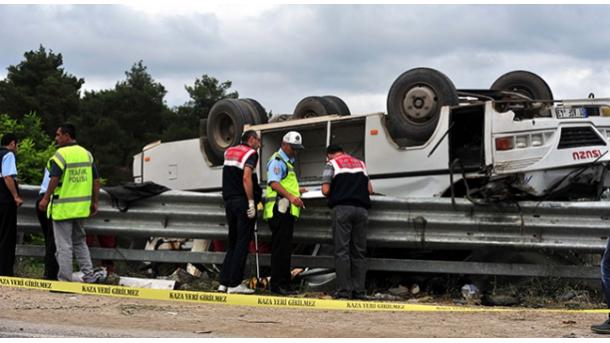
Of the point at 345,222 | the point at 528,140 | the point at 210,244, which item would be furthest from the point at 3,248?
the point at 528,140

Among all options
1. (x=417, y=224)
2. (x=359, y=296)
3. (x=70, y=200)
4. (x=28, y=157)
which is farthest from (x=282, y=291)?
(x=28, y=157)

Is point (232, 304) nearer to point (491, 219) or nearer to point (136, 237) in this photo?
point (136, 237)

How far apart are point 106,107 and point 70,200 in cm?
3246

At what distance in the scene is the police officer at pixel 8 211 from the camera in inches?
332

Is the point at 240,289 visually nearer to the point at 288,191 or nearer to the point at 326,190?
the point at 288,191

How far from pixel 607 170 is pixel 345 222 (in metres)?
2.65

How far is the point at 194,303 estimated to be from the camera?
7.47 metres

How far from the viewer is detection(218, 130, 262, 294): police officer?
320 inches

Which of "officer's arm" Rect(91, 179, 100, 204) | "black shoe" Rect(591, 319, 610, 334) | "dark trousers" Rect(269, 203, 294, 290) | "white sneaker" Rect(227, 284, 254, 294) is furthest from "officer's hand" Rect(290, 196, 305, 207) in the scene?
"black shoe" Rect(591, 319, 610, 334)

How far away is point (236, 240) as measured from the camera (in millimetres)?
8242

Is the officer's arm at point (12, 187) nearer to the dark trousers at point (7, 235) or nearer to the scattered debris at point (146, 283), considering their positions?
the dark trousers at point (7, 235)

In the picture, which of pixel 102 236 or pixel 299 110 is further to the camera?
pixel 299 110

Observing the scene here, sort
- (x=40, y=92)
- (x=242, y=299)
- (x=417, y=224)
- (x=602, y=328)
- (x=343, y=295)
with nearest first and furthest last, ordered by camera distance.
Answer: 1. (x=602, y=328)
2. (x=242, y=299)
3. (x=343, y=295)
4. (x=417, y=224)
5. (x=40, y=92)

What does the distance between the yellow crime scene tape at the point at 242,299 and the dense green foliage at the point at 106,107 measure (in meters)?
27.3
